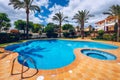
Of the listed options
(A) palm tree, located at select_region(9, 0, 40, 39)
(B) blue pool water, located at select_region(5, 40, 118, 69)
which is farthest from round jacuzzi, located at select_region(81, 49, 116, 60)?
(A) palm tree, located at select_region(9, 0, 40, 39)

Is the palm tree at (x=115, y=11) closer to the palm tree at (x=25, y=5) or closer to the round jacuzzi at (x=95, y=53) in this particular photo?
the round jacuzzi at (x=95, y=53)

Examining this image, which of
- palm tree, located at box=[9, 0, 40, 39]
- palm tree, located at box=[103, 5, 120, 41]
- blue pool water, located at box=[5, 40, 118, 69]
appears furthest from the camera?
palm tree, located at box=[9, 0, 40, 39]

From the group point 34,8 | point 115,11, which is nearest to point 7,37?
point 34,8

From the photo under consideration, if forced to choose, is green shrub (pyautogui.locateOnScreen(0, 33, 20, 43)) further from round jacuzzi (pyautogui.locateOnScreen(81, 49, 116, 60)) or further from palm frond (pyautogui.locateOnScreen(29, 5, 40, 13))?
round jacuzzi (pyautogui.locateOnScreen(81, 49, 116, 60))

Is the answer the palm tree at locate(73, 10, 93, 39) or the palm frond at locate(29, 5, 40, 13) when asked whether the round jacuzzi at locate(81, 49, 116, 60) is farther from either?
the palm tree at locate(73, 10, 93, 39)

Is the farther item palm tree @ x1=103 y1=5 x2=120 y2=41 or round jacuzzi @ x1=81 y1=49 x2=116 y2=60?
palm tree @ x1=103 y1=5 x2=120 y2=41

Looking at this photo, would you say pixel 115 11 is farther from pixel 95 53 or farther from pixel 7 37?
pixel 7 37

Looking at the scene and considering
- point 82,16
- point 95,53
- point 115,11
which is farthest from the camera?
point 82,16

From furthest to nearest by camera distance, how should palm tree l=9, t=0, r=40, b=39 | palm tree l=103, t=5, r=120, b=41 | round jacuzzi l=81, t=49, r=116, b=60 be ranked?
1. palm tree l=9, t=0, r=40, b=39
2. palm tree l=103, t=5, r=120, b=41
3. round jacuzzi l=81, t=49, r=116, b=60

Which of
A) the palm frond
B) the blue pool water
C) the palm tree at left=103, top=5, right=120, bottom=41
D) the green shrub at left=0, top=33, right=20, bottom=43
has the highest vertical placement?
the palm frond

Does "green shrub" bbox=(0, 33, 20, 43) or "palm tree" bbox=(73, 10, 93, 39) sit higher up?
"palm tree" bbox=(73, 10, 93, 39)

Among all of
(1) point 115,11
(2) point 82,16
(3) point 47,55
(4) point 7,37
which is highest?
(2) point 82,16

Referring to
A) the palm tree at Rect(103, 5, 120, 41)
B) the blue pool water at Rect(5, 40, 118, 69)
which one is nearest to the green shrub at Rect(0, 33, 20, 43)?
the blue pool water at Rect(5, 40, 118, 69)

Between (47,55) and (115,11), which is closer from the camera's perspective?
(47,55)
